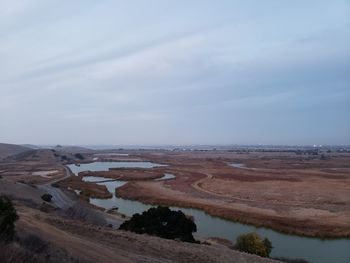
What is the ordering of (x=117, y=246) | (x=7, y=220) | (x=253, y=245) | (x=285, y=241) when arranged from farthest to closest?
(x=285, y=241), (x=253, y=245), (x=117, y=246), (x=7, y=220)

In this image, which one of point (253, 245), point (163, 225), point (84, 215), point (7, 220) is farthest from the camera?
point (84, 215)

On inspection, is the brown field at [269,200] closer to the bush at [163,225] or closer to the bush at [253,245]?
the bush at [253,245]

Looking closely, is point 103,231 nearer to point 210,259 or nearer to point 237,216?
point 210,259

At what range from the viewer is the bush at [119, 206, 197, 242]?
2364 cm

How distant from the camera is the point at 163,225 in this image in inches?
952

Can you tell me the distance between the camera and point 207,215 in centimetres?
3841

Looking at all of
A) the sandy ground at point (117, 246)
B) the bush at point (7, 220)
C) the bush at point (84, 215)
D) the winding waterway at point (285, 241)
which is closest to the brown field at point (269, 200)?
the winding waterway at point (285, 241)

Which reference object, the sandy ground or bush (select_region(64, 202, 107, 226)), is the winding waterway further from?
the sandy ground

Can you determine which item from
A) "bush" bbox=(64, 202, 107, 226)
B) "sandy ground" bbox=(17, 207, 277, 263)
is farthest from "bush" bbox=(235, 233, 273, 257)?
"bush" bbox=(64, 202, 107, 226)

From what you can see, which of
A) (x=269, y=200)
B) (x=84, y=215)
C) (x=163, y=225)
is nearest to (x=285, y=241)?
(x=163, y=225)

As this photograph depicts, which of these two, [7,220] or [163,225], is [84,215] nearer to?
[163,225]

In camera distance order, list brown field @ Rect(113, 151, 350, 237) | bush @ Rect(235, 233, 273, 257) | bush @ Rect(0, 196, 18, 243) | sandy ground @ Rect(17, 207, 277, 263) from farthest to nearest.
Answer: brown field @ Rect(113, 151, 350, 237)
bush @ Rect(235, 233, 273, 257)
sandy ground @ Rect(17, 207, 277, 263)
bush @ Rect(0, 196, 18, 243)

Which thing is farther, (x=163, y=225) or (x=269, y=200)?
(x=269, y=200)

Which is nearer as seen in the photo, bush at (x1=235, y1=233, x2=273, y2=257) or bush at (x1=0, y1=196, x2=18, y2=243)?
bush at (x1=0, y1=196, x2=18, y2=243)
